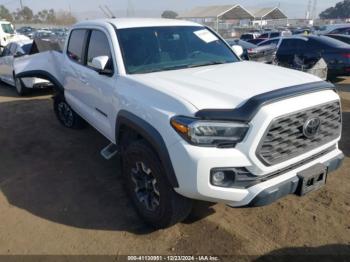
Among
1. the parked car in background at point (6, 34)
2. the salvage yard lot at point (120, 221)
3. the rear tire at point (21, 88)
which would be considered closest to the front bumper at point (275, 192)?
the salvage yard lot at point (120, 221)

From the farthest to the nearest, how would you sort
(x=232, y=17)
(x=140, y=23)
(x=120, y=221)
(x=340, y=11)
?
(x=340, y=11) → (x=232, y=17) → (x=140, y=23) → (x=120, y=221)

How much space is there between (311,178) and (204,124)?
1.06 metres

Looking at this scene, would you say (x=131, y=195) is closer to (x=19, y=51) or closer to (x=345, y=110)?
(x=345, y=110)

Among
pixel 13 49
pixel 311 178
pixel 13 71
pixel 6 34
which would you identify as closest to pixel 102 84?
pixel 311 178

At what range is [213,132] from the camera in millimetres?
2635

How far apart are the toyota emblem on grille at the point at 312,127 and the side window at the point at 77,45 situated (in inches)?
124

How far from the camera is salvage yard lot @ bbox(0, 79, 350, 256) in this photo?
3119 mm

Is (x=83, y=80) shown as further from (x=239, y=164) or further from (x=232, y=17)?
(x=232, y=17)

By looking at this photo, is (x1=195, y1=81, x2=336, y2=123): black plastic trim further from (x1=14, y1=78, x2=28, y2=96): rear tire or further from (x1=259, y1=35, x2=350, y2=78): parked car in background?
(x1=14, y1=78, x2=28, y2=96): rear tire

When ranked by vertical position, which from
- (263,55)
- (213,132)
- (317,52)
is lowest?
(317,52)

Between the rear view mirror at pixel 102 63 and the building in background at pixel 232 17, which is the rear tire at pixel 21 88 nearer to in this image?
the rear view mirror at pixel 102 63

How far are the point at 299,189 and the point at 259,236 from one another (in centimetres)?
63

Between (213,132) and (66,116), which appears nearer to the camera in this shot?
(213,132)

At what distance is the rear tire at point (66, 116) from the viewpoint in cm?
634
